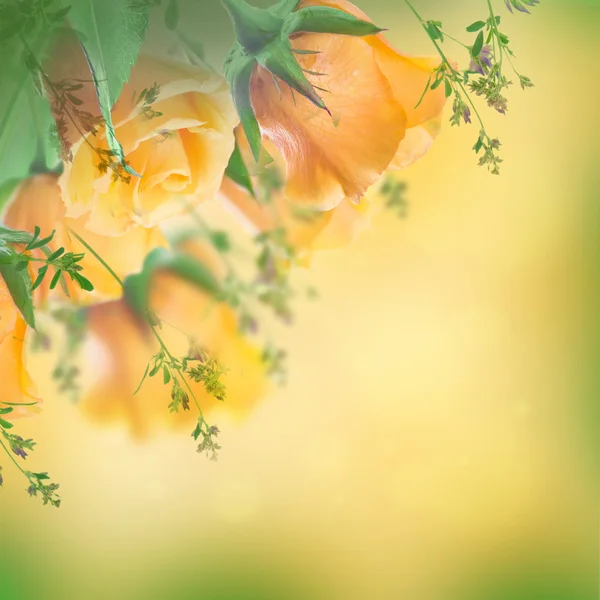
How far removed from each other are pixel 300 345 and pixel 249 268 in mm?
128

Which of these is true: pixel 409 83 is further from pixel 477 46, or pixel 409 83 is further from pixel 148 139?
pixel 148 139

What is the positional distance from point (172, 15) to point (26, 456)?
631 millimetres

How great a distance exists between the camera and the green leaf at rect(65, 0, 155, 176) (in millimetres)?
783

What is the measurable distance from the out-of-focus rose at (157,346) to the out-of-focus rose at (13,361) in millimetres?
84

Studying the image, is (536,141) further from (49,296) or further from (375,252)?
(49,296)

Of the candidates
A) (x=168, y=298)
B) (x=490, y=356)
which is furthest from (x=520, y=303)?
(x=168, y=298)

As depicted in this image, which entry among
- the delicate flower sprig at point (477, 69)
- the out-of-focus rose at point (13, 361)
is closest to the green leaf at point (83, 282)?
the out-of-focus rose at point (13, 361)

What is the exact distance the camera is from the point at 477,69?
2.78ft

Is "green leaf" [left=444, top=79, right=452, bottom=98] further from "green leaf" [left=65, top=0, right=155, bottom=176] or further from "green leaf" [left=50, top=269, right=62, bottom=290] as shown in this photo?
"green leaf" [left=50, top=269, right=62, bottom=290]

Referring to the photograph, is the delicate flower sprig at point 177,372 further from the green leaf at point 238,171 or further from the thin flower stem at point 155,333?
the green leaf at point 238,171

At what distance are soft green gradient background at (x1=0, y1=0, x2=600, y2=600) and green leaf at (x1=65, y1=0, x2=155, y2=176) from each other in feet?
1.17

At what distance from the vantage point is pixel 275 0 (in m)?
0.81

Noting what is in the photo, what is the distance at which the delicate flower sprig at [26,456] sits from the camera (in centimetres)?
86

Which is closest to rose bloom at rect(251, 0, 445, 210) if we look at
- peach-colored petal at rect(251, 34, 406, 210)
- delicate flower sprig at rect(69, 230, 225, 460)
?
peach-colored petal at rect(251, 34, 406, 210)
